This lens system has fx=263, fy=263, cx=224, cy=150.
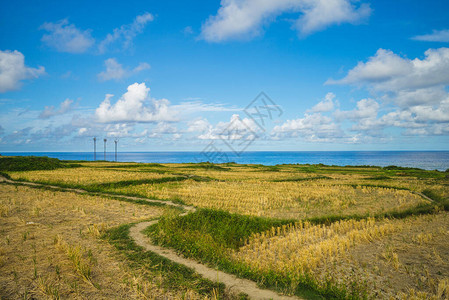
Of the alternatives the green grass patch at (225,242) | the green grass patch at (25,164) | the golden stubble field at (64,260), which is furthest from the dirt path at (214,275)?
the green grass patch at (25,164)

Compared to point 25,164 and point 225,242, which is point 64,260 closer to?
point 225,242

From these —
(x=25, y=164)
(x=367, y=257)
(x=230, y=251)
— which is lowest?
(x=230, y=251)

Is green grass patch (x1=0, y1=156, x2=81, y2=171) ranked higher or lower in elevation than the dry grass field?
higher

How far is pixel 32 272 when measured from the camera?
6.58 metres

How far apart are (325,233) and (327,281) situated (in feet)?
15.2

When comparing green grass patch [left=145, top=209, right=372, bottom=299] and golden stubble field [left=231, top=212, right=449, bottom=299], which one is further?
golden stubble field [left=231, top=212, right=449, bottom=299]

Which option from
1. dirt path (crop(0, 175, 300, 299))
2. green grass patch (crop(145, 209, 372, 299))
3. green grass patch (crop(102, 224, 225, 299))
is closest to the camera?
Result: dirt path (crop(0, 175, 300, 299))

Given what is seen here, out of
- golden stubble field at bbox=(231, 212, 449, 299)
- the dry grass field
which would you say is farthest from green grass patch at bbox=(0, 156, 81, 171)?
golden stubble field at bbox=(231, 212, 449, 299)

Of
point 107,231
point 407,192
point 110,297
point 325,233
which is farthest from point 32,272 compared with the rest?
point 407,192

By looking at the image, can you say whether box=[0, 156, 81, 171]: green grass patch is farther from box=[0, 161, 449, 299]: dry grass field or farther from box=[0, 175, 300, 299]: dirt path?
box=[0, 175, 300, 299]: dirt path

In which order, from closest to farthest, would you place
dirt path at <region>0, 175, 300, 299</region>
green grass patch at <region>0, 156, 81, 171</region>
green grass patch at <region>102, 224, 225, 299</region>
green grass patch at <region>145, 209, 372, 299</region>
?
dirt path at <region>0, 175, 300, 299</region> < green grass patch at <region>145, 209, 372, 299</region> < green grass patch at <region>102, 224, 225, 299</region> < green grass patch at <region>0, 156, 81, 171</region>

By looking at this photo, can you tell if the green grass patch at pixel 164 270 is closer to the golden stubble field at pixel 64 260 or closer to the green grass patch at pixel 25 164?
the golden stubble field at pixel 64 260

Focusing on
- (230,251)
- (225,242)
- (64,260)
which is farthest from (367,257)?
(64,260)

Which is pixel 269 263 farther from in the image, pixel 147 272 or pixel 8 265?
pixel 8 265
